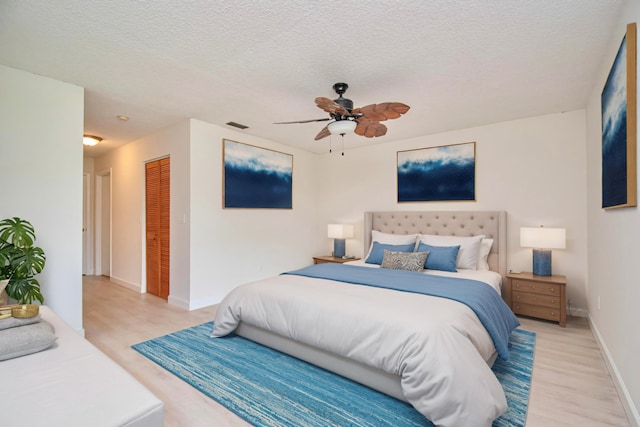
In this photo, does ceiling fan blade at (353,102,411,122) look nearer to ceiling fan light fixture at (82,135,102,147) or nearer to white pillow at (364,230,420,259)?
white pillow at (364,230,420,259)

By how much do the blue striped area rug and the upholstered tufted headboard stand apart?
4.22 feet

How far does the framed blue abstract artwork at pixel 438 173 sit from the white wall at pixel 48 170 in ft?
13.7

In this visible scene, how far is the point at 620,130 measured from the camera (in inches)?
78.6

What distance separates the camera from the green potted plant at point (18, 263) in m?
2.33

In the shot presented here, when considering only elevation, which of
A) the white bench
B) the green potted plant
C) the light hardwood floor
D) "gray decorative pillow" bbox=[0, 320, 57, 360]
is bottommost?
the light hardwood floor

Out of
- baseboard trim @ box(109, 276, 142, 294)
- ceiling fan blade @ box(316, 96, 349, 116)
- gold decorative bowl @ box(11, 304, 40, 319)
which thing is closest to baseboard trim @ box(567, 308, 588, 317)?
ceiling fan blade @ box(316, 96, 349, 116)

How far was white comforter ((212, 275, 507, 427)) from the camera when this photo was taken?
1.65 meters

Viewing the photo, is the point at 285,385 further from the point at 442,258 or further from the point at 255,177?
the point at 255,177

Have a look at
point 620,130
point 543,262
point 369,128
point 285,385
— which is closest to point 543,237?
point 543,262

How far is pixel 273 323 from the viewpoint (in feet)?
8.52

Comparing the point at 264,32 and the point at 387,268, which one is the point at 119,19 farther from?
the point at 387,268

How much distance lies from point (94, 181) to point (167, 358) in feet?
17.3

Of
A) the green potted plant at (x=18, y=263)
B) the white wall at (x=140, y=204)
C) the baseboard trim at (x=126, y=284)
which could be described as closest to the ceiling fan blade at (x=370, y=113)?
the white wall at (x=140, y=204)

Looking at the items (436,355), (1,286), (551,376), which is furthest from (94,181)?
(551,376)
